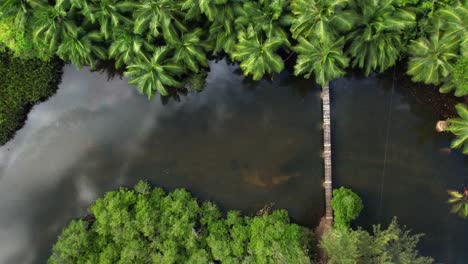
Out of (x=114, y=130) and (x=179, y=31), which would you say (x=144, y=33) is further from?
(x=114, y=130)

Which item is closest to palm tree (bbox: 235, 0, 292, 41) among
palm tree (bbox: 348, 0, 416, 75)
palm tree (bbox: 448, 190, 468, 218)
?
palm tree (bbox: 348, 0, 416, 75)

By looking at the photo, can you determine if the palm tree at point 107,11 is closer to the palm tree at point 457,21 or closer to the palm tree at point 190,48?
the palm tree at point 190,48

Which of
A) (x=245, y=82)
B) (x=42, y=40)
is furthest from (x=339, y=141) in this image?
(x=42, y=40)

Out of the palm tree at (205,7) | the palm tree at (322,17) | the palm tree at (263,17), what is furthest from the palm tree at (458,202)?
the palm tree at (205,7)

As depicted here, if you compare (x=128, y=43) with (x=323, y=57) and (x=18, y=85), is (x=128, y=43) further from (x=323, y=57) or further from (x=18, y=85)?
(x=323, y=57)

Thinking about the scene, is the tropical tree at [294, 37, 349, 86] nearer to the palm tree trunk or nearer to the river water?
the palm tree trunk
